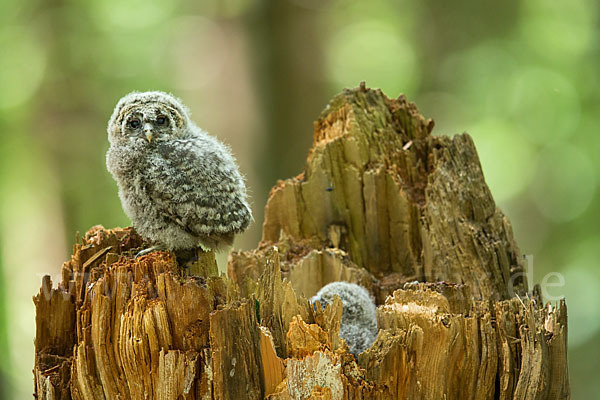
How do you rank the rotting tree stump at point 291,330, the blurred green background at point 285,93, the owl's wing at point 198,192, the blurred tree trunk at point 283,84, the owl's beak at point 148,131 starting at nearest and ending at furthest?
the rotting tree stump at point 291,330, the owl's wing at point 198,192, the owl's beak at point 148,131, the blurred tree trunk at point 283,84, the blurred green background at point 285,93

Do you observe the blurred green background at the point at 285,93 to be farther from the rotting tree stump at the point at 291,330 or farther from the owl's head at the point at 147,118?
the rotting tree stump at the point at 291,330

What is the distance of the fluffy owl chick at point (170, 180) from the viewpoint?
3098 mm

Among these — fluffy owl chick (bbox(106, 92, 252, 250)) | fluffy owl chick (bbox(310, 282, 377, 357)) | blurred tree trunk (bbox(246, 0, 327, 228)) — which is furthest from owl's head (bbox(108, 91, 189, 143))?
blurred tree trunk (bbox(246, 0, 327, 228))

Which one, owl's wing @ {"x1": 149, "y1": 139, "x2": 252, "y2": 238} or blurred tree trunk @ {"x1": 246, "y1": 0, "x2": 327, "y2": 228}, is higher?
blurred tree trunk @ {"x1": 246, "y1": 0, "x2": 327, "y2": 228}

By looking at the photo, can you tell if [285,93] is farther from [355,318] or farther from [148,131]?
[355,318]

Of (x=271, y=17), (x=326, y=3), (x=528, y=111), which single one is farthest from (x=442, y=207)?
(x=528, y=111)

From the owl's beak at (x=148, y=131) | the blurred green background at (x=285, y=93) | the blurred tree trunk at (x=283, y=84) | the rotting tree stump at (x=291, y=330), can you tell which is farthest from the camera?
the blurred green background at (x=285, y=93)

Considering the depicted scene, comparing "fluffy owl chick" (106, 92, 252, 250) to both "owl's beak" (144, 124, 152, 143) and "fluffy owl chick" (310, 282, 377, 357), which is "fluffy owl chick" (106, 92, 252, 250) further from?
"fluffy owl chick" (310, 282, 377, 357)

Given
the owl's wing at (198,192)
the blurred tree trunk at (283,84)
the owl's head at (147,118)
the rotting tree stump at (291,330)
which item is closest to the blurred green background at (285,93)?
the blurred tree trunk at (283,84)

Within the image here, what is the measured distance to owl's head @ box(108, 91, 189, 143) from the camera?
3.27 m

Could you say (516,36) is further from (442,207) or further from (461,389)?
(461,389)

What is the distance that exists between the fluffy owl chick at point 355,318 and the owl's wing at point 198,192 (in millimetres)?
680

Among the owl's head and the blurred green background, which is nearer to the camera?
the owl's head

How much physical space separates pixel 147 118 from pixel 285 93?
3.69 meters
